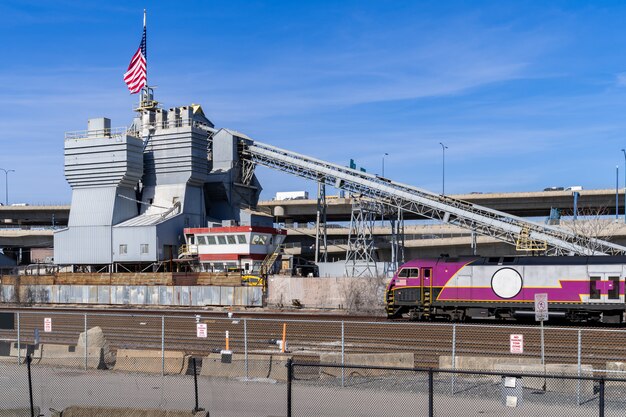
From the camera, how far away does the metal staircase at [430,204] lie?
61.2 meters

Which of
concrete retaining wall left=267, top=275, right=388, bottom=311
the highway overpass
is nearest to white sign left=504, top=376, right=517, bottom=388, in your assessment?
concrete retaining wall left=267, top=275, right=388, bottom=311

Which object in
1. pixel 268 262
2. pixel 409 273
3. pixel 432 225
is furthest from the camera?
pixel 432 225

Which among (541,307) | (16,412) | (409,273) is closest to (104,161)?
(409,273)

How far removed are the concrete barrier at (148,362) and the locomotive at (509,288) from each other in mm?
21559

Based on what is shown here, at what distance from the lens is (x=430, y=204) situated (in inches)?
2621

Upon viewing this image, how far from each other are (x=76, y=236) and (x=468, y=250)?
44.2 meters

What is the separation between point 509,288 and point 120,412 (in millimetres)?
29459

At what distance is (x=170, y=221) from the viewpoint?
70.6 m

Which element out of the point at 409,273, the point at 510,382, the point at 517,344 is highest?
the point at 409,273

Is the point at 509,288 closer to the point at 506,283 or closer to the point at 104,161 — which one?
the point at 506,283

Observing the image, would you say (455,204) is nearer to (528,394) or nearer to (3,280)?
(3,280)

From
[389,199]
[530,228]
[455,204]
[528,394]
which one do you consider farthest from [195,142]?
[528,394]

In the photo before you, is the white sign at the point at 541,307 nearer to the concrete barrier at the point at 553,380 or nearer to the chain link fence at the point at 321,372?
the chain link fence at the point at 321,372

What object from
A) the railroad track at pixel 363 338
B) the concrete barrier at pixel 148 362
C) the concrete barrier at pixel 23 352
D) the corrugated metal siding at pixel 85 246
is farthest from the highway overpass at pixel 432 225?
the concrete barrier at pixel 148 362
